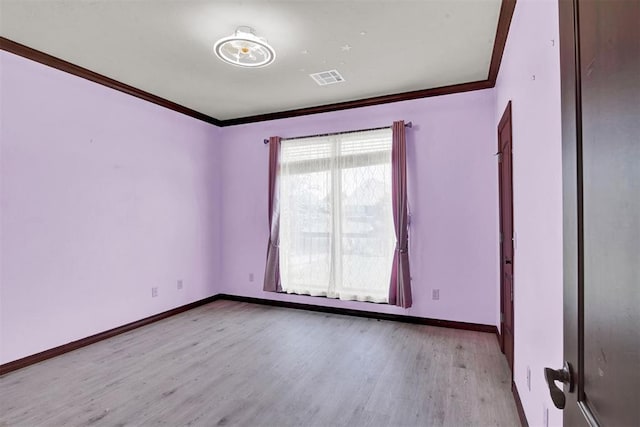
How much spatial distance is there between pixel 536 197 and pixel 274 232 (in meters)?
3.46

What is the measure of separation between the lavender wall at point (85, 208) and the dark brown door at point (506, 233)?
12.7ft

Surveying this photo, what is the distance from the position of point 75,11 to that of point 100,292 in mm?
2599

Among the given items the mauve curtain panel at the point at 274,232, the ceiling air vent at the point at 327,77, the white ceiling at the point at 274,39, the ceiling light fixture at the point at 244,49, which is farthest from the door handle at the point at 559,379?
the mauve curtain panel at the point at 274,232

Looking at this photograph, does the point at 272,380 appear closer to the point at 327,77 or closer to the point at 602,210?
the point at 602,210

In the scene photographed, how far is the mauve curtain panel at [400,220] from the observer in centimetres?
386

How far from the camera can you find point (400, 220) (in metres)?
3.88

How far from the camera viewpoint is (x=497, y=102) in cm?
333

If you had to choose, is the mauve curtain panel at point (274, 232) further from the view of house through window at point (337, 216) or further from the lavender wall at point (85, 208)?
the lavender wall at point (85, 208)

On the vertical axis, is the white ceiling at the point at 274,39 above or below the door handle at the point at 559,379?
above

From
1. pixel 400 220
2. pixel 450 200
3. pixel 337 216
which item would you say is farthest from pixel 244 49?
pixel 450 200

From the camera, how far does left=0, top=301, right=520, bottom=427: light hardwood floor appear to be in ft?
7.20

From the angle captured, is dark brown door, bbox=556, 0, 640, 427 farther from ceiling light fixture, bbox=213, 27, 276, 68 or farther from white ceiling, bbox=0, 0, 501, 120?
ceiling light fixture, bbox=213, 27, 276, 68

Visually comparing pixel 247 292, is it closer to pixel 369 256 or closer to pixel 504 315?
pixel 369 256

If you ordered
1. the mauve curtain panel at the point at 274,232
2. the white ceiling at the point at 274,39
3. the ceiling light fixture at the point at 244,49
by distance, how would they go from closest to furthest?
the white ceiling at the point at 274,39, the ceiling light fixture at the point at 244,49, the mauve curtain panel at the point at 274,232
